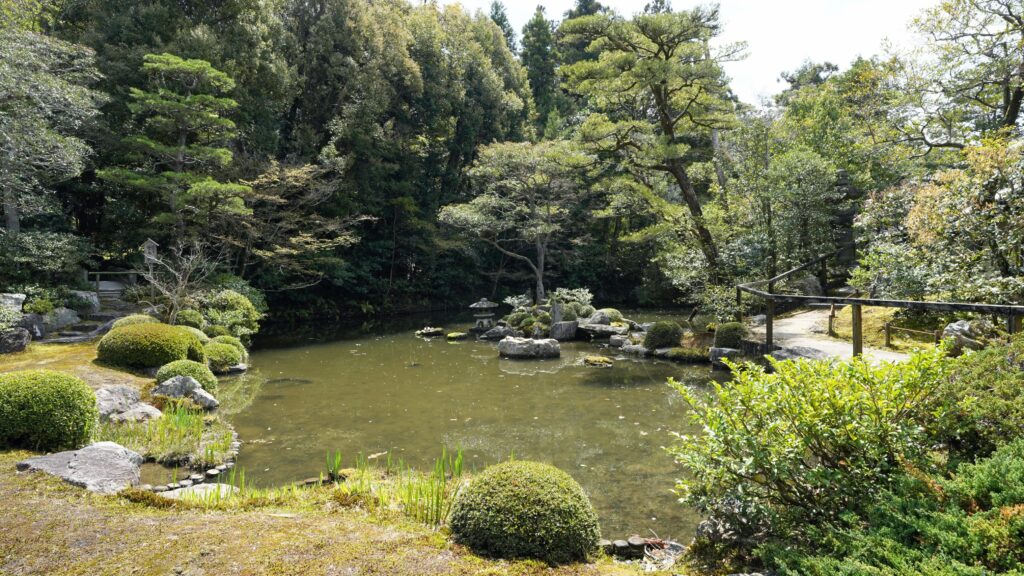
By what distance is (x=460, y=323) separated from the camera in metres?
20.6

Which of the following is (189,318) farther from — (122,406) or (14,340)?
(122,406)

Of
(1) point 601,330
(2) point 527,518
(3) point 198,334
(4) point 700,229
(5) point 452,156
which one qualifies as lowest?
(1) point 601,330

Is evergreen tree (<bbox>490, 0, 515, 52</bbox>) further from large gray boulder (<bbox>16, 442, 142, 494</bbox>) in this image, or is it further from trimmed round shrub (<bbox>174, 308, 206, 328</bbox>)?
large gray boulder (<bbox>16, 442, 142, 494</bbox>)

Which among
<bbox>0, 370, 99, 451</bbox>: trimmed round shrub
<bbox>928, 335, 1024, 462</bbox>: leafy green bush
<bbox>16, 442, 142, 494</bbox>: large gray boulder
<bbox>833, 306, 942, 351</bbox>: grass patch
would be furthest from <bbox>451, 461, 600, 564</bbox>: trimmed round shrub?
<bbox>833, 306, 942, 351</bbox>: grass patch

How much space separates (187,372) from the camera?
881cm

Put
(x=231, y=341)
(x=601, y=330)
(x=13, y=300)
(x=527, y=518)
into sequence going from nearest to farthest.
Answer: (x=527, y=518), (x=13, y=300), (x=231, y=341), (x=601, y=330)

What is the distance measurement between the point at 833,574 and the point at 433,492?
9.20ft

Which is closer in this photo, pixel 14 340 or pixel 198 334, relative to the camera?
pixel 14 340

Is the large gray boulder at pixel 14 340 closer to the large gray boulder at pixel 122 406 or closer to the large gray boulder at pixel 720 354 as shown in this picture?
the large gray boulder at pixel 122 406

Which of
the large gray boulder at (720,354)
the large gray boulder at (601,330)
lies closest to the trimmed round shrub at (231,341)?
the large gray boulder at (601,330)

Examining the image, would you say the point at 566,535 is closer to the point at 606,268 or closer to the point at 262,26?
the point at 262,26

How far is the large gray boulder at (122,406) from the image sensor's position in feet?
22.5

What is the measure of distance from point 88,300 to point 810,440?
16173 millimetres

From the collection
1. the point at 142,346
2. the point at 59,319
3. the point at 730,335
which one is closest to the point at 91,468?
the point at 142,346
